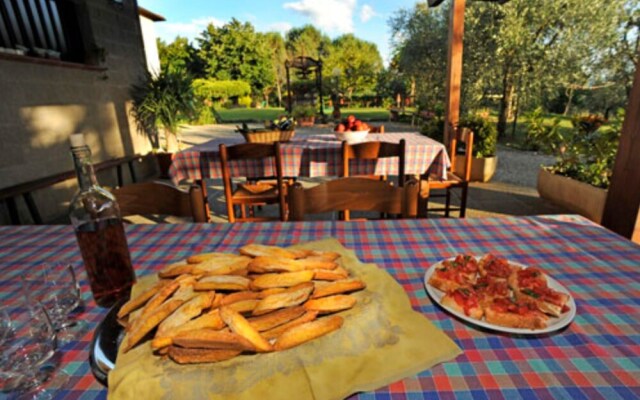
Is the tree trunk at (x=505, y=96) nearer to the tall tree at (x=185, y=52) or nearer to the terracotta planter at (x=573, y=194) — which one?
the terracotta planter at (x=573, y=194)

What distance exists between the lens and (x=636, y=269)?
0.80 metres

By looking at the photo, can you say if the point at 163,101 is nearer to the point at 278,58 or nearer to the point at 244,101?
the point at 244,101

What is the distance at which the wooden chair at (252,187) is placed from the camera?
2.24m

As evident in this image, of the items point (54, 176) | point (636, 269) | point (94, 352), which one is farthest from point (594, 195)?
point (54, 176)

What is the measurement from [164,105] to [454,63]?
4.23m

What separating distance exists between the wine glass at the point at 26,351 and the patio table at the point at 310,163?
198 centimetres

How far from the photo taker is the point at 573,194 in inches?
121

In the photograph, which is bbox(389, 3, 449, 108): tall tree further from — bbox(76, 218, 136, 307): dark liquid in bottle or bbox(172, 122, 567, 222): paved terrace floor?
bbox(76, 218, 136, 307): dark liquid in bottle

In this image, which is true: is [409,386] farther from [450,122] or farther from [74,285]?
[450,122]

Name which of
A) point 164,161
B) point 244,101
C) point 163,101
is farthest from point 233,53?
point 164,161

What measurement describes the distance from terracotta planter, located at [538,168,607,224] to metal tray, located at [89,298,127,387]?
3.33m

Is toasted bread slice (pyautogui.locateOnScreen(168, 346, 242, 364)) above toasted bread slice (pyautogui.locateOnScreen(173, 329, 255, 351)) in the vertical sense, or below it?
below

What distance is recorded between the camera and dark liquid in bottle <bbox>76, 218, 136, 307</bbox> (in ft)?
2.31

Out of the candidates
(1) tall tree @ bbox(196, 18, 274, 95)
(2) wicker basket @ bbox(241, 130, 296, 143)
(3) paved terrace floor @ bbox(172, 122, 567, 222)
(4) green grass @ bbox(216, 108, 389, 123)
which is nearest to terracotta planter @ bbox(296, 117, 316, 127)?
(4) green grass @ bbox(216, 108, 389, 123)
